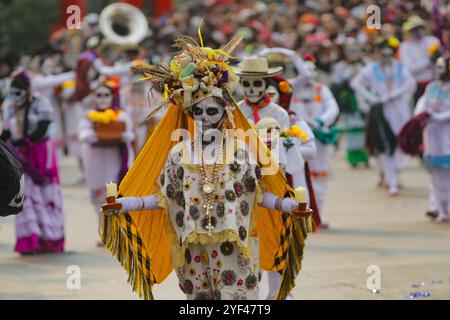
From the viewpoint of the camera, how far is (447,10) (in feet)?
72.5

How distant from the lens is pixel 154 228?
26.9 ft

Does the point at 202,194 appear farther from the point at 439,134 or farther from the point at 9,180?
the point at 439,134

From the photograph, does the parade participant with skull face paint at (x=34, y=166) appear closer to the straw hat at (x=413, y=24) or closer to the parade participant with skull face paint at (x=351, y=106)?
the parade participant with skull face paint at (x=351, y=106)

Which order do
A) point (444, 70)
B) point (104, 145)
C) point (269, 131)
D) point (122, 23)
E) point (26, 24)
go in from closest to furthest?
1. point (269, 131)
2. point (104, 145)
3. point (444, 70)
4. point (122, 23)
5. point (26, 24)

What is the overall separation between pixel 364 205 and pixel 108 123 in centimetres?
415

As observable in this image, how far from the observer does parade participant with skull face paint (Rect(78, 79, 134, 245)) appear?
12758mm

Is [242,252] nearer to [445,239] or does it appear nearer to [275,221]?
[275,221]

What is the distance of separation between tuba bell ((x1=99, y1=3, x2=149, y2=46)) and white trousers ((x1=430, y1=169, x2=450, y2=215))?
319 inches

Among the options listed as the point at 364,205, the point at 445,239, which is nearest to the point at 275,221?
the point at 445,239

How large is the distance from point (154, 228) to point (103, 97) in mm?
4804

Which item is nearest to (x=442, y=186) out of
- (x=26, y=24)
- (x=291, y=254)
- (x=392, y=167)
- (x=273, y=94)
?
(x=392, y=167)

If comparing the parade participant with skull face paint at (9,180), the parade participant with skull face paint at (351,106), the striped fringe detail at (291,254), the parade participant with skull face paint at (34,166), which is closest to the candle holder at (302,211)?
the striped fringe detail at (291,254)

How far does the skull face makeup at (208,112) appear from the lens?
7.83 m
